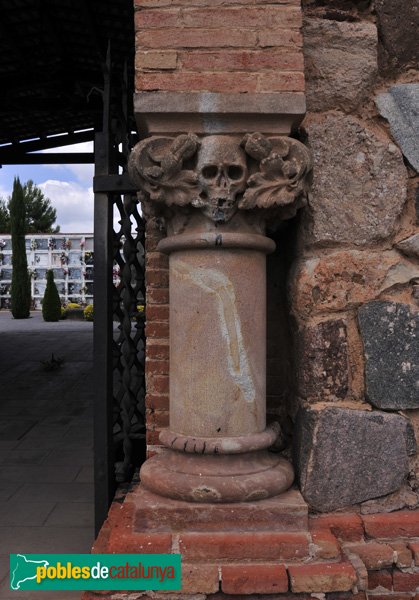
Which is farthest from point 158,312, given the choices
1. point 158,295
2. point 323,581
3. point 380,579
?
point 380,579

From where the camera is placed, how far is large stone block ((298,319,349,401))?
176 cm

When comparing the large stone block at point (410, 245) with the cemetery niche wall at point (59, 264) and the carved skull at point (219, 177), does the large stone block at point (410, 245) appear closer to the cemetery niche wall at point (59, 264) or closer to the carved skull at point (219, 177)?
the carved skull at point (219, 177)

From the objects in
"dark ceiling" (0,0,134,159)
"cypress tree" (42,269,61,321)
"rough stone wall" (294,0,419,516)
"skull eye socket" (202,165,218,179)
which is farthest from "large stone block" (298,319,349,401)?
"cypress tree" (42,269,61,321)

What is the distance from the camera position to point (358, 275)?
5.87 feet

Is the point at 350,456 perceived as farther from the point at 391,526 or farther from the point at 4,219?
the point at 4,219

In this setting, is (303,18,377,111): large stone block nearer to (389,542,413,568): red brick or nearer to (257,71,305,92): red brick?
(257,71,305,92): red brick

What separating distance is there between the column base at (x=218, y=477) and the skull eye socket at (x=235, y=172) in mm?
902

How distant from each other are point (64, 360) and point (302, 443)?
721cm

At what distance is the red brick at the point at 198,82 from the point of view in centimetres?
170

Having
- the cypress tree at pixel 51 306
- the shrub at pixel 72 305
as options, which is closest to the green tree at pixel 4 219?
the shrub at pixel 72 305

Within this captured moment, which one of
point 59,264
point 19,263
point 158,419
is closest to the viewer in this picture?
point 158,419

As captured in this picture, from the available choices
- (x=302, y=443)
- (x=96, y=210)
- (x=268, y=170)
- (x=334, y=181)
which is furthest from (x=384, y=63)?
(x=302, y=443)

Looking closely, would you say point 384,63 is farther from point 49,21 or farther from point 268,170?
point 49,21

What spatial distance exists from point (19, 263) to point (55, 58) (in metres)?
17.6
